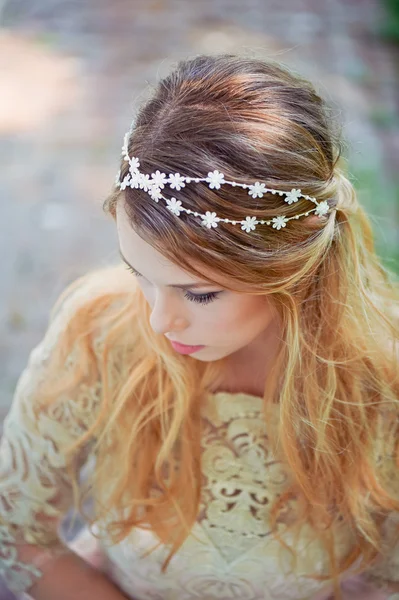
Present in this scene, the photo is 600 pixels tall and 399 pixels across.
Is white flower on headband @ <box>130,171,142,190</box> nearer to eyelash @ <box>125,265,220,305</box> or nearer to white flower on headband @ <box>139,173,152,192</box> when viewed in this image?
white flower on headband @ <box>139,173,152,192</box>

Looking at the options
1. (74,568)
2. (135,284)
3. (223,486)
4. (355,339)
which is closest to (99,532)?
(74,568)

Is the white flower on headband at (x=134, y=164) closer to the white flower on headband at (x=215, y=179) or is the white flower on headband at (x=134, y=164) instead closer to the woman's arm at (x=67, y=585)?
the white flower on headband at (x=215, y=179)

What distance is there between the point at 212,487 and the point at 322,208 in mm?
630

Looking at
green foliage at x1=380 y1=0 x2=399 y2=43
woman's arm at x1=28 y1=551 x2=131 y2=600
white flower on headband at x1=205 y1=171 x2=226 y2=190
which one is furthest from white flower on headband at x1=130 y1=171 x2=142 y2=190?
green foliage at x1=380 y1=0 x2=399 y2=43

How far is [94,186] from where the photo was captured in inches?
166

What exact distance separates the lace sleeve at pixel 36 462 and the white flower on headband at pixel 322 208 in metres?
0.55

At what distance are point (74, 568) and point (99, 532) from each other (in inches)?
4.0

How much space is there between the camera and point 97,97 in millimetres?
5141

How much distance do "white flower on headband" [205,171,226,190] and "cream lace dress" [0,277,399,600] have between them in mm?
501

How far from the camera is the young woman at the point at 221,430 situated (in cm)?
143

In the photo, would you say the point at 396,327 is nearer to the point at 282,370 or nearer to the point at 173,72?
the point at 282,370

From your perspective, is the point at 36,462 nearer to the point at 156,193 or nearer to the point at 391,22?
the point at 156,193

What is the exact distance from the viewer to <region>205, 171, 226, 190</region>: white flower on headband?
124cm

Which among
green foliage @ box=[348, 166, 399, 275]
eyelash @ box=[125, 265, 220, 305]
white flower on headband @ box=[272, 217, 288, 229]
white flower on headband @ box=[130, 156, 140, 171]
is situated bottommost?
eyelash @ box=[125, 265, 220, 305]
